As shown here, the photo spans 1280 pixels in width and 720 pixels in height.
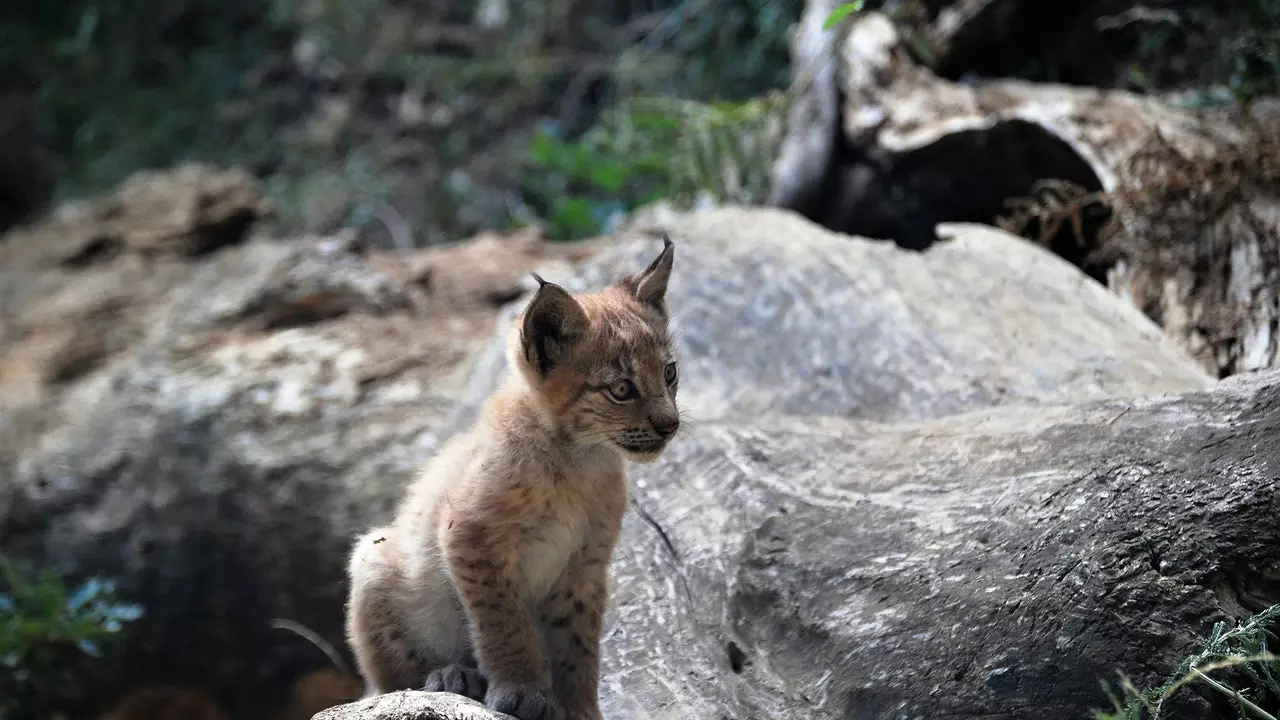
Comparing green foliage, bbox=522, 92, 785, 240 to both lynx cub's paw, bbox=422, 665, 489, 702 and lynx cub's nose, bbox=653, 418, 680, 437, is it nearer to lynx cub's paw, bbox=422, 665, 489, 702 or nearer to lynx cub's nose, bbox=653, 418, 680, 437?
lynx cub's nose, bbox=653, 418, 680, 437

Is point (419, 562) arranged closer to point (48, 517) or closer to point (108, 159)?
point (48, 517)

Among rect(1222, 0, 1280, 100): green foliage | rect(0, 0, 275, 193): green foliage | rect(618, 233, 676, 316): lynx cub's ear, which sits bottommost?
rect(0, 0, 275, 193): green foliage

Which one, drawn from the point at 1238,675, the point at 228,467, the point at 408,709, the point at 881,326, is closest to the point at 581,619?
the point at 408,709

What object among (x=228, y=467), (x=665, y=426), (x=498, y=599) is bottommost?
(x=228, y=467)

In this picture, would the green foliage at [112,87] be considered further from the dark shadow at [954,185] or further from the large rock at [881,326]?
the dark shadow at [954,185]

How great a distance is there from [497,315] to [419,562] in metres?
3.36

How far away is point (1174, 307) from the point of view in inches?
198

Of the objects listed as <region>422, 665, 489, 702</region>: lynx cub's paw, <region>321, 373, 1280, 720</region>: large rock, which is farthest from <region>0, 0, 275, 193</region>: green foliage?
<region>422, 665, 489, 702</region>: lynx cub's paw

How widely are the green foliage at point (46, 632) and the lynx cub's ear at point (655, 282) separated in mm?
3377

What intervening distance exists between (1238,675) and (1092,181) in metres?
3.63

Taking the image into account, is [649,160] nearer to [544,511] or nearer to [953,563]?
[544,511]

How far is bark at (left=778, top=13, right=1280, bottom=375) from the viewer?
487 cm

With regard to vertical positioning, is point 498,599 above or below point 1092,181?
below

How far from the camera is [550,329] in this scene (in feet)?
11.4
